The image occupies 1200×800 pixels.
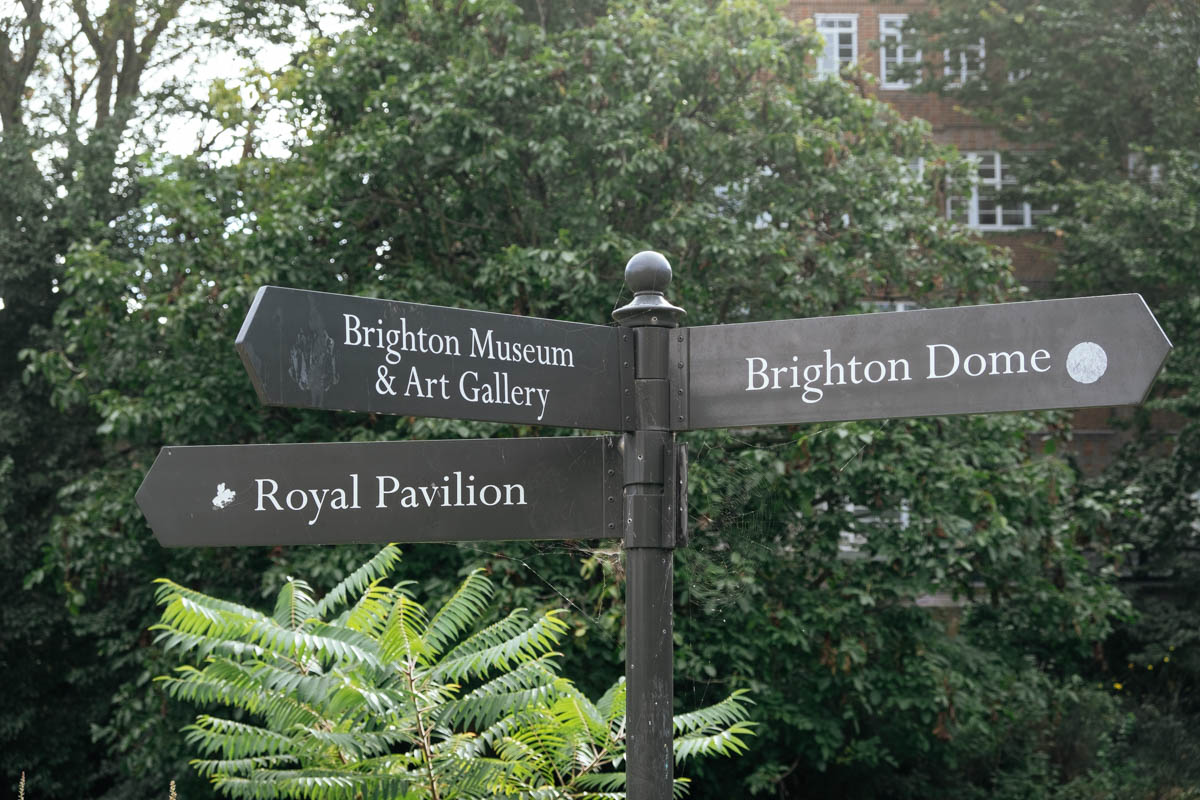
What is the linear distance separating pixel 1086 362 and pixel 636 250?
8527 mm

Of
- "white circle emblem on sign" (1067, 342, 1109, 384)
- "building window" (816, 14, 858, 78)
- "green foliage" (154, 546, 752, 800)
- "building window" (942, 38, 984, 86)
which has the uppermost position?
"building window" (816, 14, 858, 78)

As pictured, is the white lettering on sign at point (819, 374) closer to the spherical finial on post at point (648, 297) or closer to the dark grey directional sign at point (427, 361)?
the spherical finial on post at point (648, 297)

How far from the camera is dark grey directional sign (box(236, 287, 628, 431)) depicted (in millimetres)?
3092

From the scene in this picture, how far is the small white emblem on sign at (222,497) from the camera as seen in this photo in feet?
11.1

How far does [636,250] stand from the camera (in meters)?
11.6

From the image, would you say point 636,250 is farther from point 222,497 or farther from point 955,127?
point 955,127

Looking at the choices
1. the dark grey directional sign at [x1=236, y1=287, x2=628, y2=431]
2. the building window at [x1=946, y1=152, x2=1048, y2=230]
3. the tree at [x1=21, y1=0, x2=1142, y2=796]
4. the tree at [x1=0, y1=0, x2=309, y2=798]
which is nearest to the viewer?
the dark grey directional sign at [x1=236, y1=287, x2=628, y2=431]

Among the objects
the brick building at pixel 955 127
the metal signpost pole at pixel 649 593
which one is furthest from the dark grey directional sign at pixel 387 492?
the brick building at pixel 955 127

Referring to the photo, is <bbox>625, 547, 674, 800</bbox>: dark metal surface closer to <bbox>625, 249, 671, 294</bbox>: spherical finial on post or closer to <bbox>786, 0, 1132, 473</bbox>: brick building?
<bbox>625, 249, 671, 294</bbox>: spherical finial on post

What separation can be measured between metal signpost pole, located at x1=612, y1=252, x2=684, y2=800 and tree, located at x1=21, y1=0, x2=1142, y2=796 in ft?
26.3

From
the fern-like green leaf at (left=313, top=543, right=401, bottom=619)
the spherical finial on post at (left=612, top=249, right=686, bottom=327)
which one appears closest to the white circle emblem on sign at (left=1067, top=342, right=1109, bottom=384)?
the spherical finial on post at (left=612, top=249, right=686, bottom=327)

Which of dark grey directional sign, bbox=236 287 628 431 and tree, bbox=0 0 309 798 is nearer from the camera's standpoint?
dark grey directional sign, bbox=236 287 628 431

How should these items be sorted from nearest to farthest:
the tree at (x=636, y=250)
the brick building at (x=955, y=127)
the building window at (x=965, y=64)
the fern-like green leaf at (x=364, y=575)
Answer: the fern-like green leaf at (x=364, y=575), the tree at (x=636, y=250), the building window at (x=965, y=64), the brick building at (x=955, y=127)

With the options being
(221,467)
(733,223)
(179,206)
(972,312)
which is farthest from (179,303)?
(972,312)
